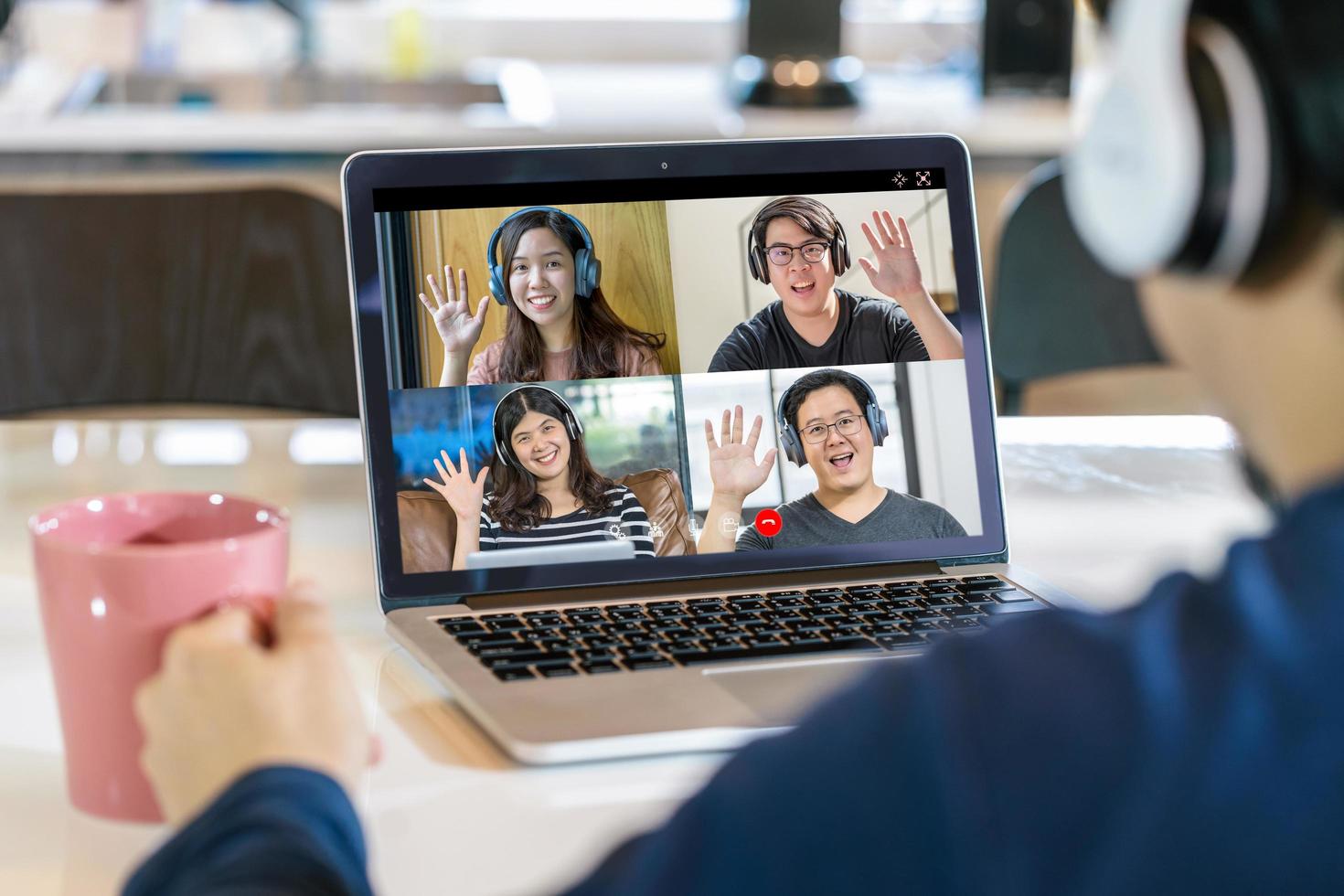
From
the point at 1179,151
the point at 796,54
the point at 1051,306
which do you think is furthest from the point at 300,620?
the point at 796,54

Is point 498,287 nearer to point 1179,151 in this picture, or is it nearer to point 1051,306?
point 1179,151

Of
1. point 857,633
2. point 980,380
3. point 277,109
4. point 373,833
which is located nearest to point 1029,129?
point 277,109

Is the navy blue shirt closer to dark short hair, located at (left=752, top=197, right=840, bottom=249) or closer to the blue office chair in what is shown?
dark short hair, located at (left=752, top=197, right=840, bottom=249)

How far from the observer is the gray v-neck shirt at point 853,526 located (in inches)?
32.9

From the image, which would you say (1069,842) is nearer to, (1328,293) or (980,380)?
(1328,293)

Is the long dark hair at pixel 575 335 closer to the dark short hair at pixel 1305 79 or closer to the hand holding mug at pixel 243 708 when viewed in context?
the hand holding mug at pixel 243 708

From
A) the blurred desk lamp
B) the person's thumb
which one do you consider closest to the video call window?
the person's thumb

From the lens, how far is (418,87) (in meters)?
2.72

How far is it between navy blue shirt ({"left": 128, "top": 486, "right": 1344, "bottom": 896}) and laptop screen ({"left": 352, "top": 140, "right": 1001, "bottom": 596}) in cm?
50

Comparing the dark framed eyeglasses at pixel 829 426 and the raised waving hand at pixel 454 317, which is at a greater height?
the raised waving hand at pixel 454 317

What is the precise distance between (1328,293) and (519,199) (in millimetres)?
589

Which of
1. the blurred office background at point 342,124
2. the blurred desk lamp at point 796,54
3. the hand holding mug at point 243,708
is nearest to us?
the hand holding mug at point 243,708

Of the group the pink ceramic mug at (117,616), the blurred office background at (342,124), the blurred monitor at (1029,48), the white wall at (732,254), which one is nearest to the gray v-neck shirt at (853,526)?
the white wall at (732,254)

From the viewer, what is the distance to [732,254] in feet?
2.85
